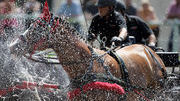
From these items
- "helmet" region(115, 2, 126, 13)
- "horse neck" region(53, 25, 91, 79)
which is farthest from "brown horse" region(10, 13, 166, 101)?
"helmet" region(115, 2, 126, 13)

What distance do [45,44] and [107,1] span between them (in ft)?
5.89

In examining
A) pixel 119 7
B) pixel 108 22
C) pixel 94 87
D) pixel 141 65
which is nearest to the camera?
pixel 94 87

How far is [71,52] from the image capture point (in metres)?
3.72

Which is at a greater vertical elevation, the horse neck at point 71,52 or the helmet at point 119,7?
the helmet at point 119,7

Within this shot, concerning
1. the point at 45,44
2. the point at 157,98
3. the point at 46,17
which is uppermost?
the point at 46,17

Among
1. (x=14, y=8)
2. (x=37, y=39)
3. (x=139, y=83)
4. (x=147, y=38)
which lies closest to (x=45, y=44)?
(x=37, y=39)

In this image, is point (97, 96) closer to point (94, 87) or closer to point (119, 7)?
point (94, 87)

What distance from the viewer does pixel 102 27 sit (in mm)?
5496

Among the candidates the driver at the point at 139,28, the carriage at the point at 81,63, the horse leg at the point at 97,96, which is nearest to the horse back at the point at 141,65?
the carriage at the point at 81,63

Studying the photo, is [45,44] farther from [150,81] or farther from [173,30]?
[173,30]

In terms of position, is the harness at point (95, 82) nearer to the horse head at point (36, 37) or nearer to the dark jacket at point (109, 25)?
the horse head at point (36, 37)

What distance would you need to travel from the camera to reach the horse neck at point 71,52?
3.65 metres

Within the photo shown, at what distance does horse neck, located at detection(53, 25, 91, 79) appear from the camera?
3654mm

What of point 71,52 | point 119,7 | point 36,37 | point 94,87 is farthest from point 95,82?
point 119,7
